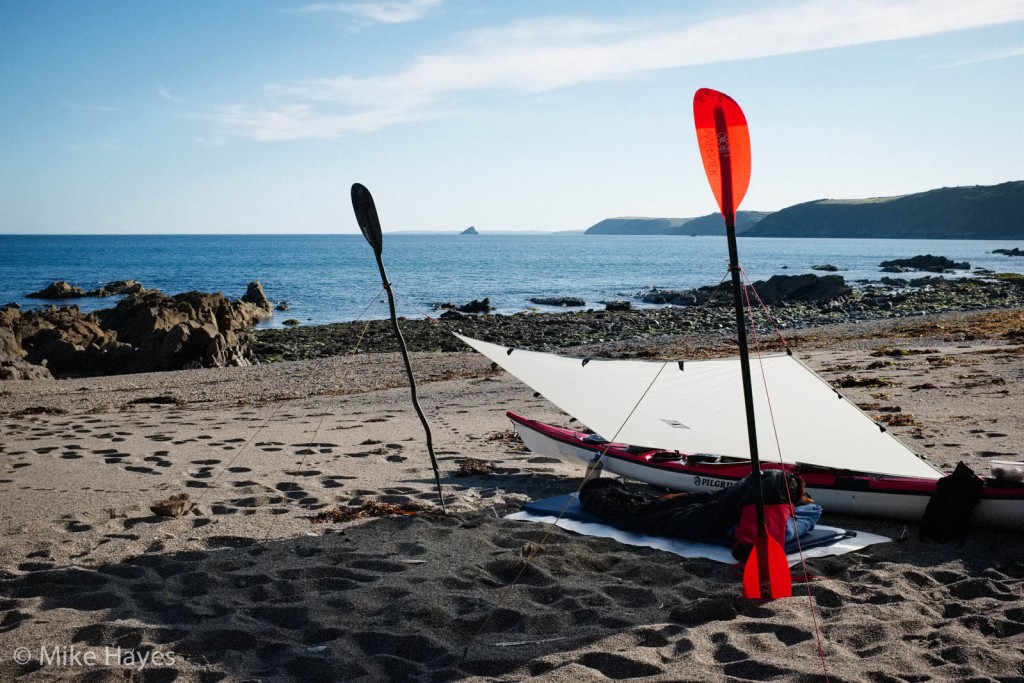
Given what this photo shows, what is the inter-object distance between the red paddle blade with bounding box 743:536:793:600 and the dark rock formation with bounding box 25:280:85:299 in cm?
4950

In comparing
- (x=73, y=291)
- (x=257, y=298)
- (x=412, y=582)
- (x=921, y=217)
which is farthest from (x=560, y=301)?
(x=921, y=217)

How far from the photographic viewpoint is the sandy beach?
12.2ft

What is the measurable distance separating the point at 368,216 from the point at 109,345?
16778mm

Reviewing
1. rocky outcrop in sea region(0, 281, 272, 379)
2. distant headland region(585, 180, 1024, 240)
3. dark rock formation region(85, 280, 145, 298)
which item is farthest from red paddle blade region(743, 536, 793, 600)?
distant headland region(585, 180, 1024, 240)

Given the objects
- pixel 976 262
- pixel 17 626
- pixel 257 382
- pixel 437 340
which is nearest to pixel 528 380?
pixel 17 626

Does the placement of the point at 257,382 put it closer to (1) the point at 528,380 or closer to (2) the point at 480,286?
(1) the point at 528,380

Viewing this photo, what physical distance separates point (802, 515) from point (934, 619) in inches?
55.9

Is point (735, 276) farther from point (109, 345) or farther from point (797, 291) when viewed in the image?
point (797, 291)

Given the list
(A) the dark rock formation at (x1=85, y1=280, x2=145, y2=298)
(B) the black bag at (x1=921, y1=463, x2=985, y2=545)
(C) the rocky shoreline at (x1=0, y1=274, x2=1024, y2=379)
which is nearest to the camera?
(B) the black bag at (x1=921, y1=463, x2=985, y2=545)

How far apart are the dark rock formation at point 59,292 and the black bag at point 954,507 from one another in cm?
4962

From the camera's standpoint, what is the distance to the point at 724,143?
4039 millimetres

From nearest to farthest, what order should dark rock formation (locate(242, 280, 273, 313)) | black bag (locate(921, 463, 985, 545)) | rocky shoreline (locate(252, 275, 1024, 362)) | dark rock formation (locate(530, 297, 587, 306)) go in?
black bag (locate(921, 463, 985, 545))
rocky shoreline (locate(252, 275, 1024, 362))
dark rock formation (locate(242, 280, 273, 313))
dark rock formation (locate(530, 297, 587, 306))

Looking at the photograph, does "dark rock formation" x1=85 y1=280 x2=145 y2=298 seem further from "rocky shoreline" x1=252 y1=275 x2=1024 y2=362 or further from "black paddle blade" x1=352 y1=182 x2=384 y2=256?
"black paddle blade" x1=352 y1=182 x2=384 y2=256

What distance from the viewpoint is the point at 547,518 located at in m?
6.02
